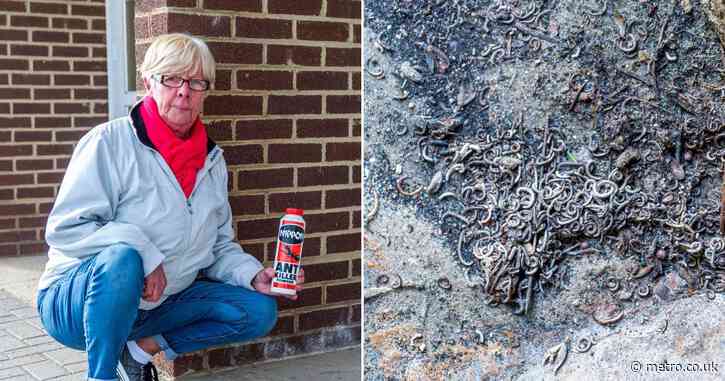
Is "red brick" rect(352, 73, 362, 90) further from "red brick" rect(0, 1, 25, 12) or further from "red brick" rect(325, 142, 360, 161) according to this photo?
"red brick" rect(0, 1, 25, 12)

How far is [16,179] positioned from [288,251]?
162 inches

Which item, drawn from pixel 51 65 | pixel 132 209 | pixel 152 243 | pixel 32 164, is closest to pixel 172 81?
pixel 132 209

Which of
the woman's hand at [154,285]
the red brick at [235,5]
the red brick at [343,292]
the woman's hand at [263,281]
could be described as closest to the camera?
the woman's hand at [154,285]

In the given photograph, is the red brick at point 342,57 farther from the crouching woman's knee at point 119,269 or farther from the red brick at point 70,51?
the red brick at point 70,51

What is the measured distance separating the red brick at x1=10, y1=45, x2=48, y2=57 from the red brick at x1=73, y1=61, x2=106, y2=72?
0.23m

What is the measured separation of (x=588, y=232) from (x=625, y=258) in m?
0.13

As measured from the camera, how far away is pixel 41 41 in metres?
6.40

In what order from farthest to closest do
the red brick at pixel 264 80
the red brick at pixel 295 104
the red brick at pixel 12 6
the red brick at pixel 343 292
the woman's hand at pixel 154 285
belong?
the red brick at pixel 12 6 < the red brick at pixel 343 292 < the red brick at pixel 295 104 < the red brick at pixel 264 80 < the woman's hand at pixel 154 285

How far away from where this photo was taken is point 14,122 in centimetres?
639

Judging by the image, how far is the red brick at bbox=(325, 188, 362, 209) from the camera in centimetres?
423

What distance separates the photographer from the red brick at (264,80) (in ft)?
12.7

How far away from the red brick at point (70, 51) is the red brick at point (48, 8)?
26 cm

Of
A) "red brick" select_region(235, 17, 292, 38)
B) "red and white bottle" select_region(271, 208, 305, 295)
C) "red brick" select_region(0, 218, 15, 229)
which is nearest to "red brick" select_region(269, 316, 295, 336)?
"red and white bottle" select_region(271, 208, 305, 295)

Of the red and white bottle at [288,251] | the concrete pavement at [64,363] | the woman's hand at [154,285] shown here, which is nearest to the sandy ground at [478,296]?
the red and white bottle at [288,251]
